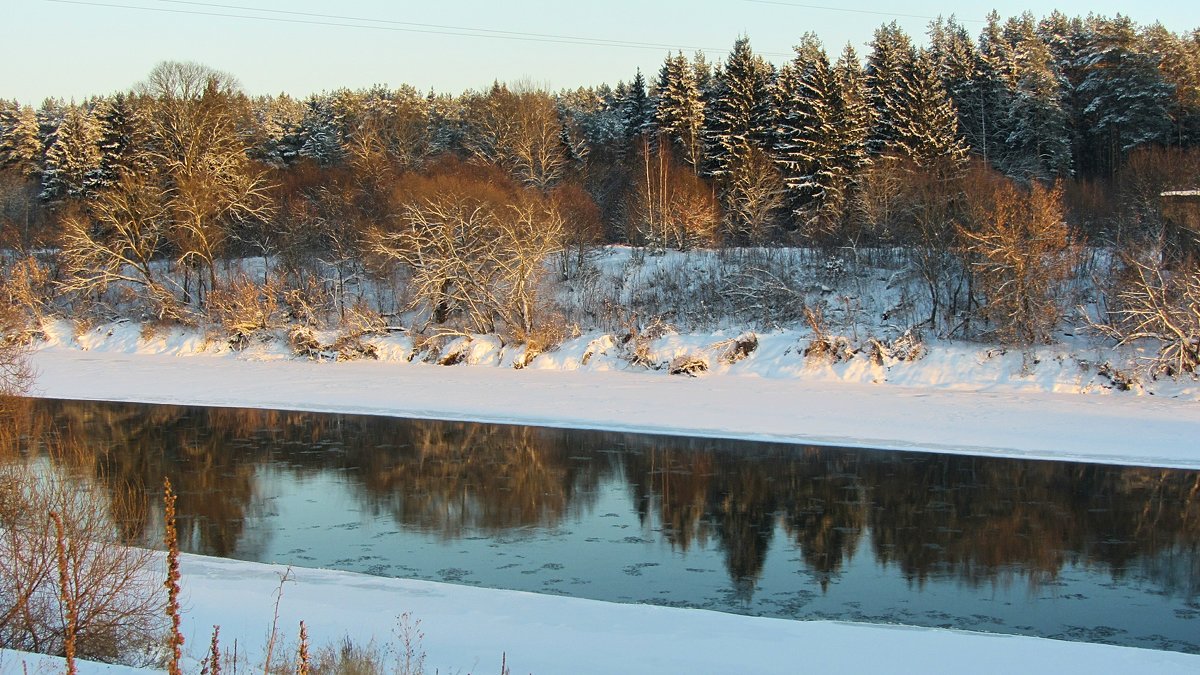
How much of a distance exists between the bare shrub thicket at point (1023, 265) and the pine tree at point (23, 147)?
57.6m

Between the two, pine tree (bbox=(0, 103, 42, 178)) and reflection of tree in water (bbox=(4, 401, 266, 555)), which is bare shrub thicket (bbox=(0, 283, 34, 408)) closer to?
reflection of tree in water (bbox=(4, 401, 266, 555))

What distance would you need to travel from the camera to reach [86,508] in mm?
10867

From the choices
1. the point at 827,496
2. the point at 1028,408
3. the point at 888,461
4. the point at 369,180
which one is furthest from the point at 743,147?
the point at 827,496

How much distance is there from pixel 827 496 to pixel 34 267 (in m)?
40.0

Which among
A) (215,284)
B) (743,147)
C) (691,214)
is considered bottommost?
(215,284)

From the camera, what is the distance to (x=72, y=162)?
5659cm

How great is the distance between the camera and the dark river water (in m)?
12.6

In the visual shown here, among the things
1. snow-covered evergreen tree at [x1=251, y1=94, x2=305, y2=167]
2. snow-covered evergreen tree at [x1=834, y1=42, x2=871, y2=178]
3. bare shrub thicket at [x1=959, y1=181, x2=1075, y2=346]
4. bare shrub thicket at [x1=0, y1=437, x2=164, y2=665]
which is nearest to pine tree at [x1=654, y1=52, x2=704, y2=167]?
snow-covered evergreen tree at [x1=834, y1=42, x2=871, y2=178]

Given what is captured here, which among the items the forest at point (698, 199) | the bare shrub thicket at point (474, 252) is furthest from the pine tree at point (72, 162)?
the bare shrub thicket at point (474, 252)

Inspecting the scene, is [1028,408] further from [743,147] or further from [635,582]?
[743,147]

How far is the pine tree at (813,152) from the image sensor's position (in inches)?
1635

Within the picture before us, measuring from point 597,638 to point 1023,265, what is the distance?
24102 millimetres

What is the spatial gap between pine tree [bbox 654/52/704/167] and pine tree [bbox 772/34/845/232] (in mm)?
5936

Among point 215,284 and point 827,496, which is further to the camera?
A: point 215,284
